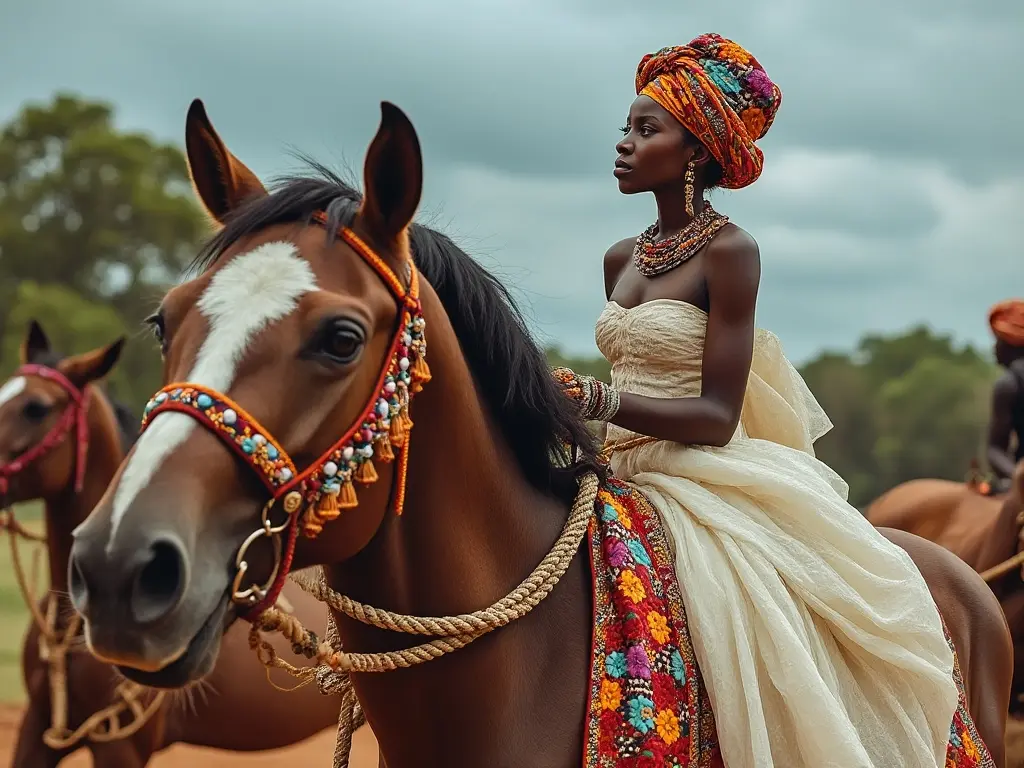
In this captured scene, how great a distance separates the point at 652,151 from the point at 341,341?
1193 millimetres

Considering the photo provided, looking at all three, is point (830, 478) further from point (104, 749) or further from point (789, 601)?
point (104, 749)

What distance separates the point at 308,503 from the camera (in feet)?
6.09

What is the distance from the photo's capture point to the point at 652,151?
9.11 ft

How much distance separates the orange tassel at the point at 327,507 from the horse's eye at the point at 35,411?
3723mm

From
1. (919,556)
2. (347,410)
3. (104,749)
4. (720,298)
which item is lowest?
(104,749)

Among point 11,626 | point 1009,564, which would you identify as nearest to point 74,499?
point 1009,564

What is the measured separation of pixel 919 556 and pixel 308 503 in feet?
6.53

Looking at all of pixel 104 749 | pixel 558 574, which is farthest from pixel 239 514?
pixel 104 749

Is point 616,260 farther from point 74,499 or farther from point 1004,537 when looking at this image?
point 1004,537

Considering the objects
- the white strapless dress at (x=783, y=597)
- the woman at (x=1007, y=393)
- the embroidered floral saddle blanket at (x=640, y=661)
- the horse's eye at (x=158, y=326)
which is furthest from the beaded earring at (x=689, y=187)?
the woman at (x=1007, y=393)

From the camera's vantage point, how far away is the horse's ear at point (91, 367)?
17.2 ft

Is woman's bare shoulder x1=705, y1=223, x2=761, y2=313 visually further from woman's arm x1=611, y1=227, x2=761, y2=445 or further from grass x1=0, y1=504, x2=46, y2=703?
grass x1=0, y1=504, x2=46, y2=703

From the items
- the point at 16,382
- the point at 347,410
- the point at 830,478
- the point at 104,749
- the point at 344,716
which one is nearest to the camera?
the point at 347,410

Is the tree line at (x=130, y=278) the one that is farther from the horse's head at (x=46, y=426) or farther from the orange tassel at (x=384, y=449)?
the orange tassel at (x=384, y=449)
